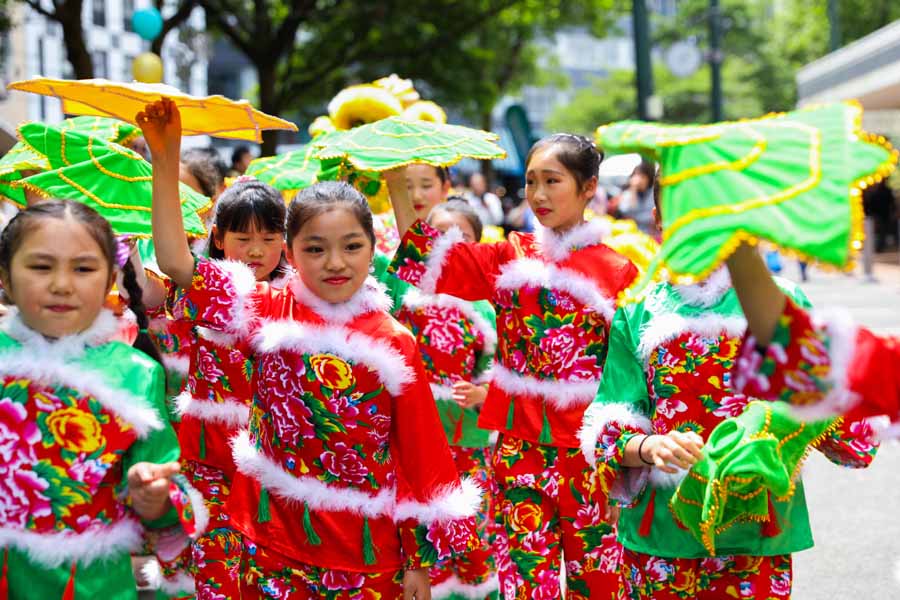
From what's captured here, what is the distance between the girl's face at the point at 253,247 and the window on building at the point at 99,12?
35.5 meters

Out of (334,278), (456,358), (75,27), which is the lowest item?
(456,358)

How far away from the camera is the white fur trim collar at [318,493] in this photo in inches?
137

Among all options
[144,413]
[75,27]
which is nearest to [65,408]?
[144,413]

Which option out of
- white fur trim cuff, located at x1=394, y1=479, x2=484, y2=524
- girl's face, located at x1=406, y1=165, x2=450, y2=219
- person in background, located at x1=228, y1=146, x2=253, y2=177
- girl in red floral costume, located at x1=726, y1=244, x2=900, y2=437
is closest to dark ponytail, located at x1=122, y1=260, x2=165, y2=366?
white fur trim cuff, located at x1=394, y1=479, x2=484, y2=524

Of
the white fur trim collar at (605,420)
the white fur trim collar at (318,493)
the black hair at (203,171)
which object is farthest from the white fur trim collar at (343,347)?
the black hair at (203,171)

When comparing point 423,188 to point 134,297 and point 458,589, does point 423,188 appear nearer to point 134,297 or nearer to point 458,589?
point 458,589

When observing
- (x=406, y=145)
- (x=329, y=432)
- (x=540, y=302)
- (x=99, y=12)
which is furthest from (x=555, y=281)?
(x=99, y=12)

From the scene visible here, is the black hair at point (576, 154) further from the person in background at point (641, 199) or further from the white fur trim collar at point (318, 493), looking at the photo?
the person in background at point (641, 199)

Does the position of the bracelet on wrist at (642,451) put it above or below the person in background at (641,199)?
below

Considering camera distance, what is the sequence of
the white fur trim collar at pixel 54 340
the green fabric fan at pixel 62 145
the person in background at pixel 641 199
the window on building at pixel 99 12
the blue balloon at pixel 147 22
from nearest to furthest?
the white fur trim collar at pixel 54 340 → the green fabric fan at pixel 62 145 → the person in background at pixel 641 199 → the blue balloon at pixel 147 22 → the window on building at pixel 99 12

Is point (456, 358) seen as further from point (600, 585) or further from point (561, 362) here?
point (600, 585)

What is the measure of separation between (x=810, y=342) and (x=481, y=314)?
3491 mm

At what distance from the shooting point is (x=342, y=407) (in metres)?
3.48

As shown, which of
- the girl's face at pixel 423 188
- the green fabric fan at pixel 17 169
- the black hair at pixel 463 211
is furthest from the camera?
the girl's face at pixel 423 188
